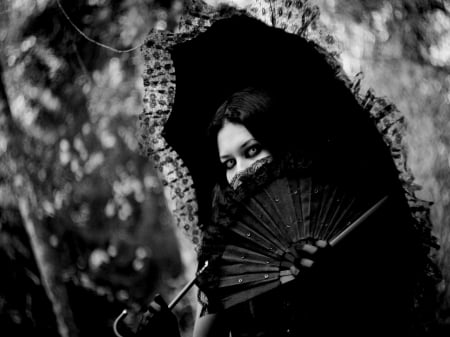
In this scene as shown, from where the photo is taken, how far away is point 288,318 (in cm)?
156

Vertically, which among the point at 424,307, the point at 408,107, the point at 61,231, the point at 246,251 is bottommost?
the point at 424,307

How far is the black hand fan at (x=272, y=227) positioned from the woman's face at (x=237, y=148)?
4.9 inches

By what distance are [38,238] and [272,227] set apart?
191cm

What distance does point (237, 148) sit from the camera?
1803mm

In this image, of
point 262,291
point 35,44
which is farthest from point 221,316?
point 35,44

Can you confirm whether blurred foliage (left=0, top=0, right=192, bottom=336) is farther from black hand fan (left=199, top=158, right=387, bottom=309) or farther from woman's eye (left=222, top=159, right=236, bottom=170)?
black hand fan (left=199, top=158, right=387, bottom=309)

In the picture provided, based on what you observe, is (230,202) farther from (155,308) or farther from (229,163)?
(155,308)

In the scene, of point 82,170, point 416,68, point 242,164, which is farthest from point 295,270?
point 82,170

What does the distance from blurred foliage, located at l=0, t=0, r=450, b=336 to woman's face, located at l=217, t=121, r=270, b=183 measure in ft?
2.69

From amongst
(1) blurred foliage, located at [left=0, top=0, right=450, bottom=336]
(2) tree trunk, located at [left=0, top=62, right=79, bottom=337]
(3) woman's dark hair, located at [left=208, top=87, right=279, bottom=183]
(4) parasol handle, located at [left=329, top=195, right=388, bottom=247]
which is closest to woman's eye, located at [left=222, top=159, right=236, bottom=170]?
(3) woman's dark hair, located at [left=208, top=87, right=279, bottom=183]

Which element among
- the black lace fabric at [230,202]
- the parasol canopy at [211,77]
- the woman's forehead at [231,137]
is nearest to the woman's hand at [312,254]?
the black lace fabric at [230,202]

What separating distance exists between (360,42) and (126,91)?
1450mm

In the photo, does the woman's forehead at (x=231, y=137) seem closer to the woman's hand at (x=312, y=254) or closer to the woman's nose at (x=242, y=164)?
the woman's nose at (x=242, y=164)

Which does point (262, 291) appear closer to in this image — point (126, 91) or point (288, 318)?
point (288, 318)
